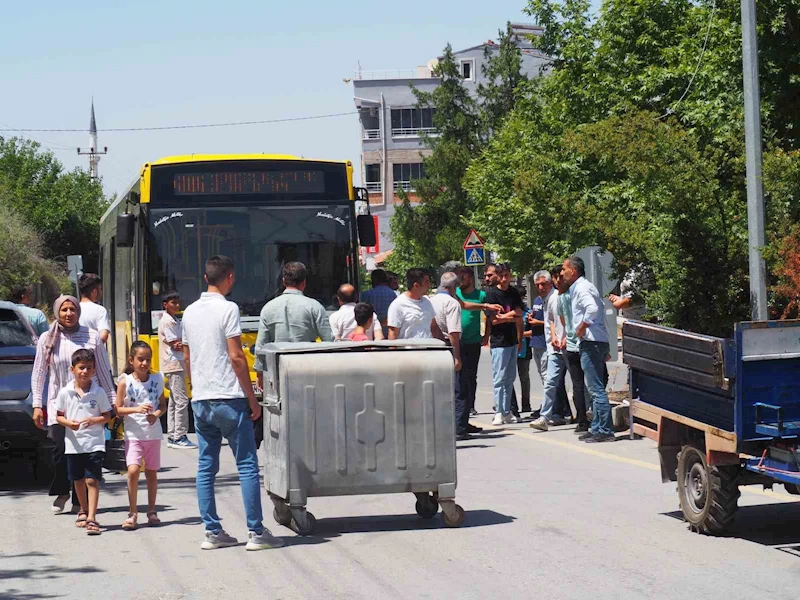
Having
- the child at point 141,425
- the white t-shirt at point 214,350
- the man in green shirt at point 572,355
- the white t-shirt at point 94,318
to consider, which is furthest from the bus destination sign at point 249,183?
the white t-shirt at point 214,350

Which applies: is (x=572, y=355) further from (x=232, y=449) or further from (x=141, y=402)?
(x=232, y=449)

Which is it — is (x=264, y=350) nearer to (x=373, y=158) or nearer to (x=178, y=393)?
(x=178, y=393)

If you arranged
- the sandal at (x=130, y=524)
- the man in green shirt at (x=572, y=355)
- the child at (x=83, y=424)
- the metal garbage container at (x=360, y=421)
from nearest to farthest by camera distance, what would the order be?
the metal garbage container at (x=360, y=421) < the sandal at (x=130, y=524) < the child at (x=83, y=424) < the man in green shirt at (x=572, y=355)

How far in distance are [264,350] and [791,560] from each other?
363 centimetres

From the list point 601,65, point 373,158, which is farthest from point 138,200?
point 373,158

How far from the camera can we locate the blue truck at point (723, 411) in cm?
790

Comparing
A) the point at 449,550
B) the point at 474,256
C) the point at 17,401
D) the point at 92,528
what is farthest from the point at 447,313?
the point at 474,256

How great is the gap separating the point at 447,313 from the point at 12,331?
4.33 meters

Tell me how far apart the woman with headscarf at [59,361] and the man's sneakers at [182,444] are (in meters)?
4.86

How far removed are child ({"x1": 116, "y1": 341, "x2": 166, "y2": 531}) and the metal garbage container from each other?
1150mm

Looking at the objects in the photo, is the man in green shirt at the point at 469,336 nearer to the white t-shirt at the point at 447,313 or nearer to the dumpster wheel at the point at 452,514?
the white t-shirt at the point at 447,313

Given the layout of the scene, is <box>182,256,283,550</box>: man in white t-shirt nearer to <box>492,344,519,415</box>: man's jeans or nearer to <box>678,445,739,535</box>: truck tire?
<box>678,445,739,535</box>: truck tire

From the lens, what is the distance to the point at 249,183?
1623 centimetres

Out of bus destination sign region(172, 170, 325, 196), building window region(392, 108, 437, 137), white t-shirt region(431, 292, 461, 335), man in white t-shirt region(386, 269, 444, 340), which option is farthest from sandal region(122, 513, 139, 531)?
building window region(392, 108, 437, 137)
